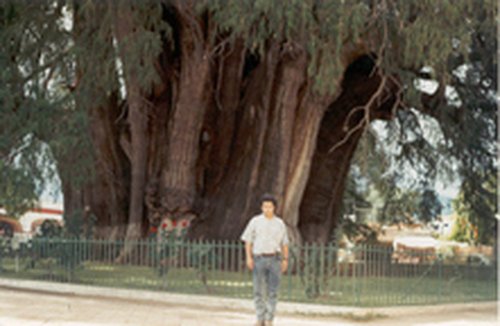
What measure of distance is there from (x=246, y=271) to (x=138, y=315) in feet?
8.91

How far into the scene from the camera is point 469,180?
996 inches

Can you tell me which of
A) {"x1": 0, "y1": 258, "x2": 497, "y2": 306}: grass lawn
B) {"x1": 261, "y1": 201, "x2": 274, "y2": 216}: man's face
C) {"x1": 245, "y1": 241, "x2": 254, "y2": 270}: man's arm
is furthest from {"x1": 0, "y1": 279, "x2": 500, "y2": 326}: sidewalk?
{"x1": 261, "y1": 201, "x2": 274, "y2": 216}: man's face

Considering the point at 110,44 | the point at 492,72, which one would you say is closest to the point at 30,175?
the point at 110,44

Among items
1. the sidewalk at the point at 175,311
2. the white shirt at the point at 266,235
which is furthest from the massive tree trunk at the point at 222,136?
the white shirt at the point at 266,235

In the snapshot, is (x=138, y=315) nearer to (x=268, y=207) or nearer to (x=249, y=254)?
(x=249, y=254)

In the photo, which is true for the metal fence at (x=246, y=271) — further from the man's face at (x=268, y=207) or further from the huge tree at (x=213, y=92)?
the man's face at (x=268, y=207)

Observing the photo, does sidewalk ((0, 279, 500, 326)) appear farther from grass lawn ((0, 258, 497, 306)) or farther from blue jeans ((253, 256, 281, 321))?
blue jeans ((253, 256, 281, 321))

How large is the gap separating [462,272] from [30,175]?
8681 mm

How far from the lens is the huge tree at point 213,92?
16.2m

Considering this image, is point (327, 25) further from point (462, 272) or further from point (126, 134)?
point (126, 134)

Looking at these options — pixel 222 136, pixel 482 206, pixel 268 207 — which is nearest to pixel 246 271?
pixel 268 207

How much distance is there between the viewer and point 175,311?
42.3 ft

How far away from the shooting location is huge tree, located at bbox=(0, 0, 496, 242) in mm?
16203

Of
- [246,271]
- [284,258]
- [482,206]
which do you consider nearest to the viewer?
[284,258]
